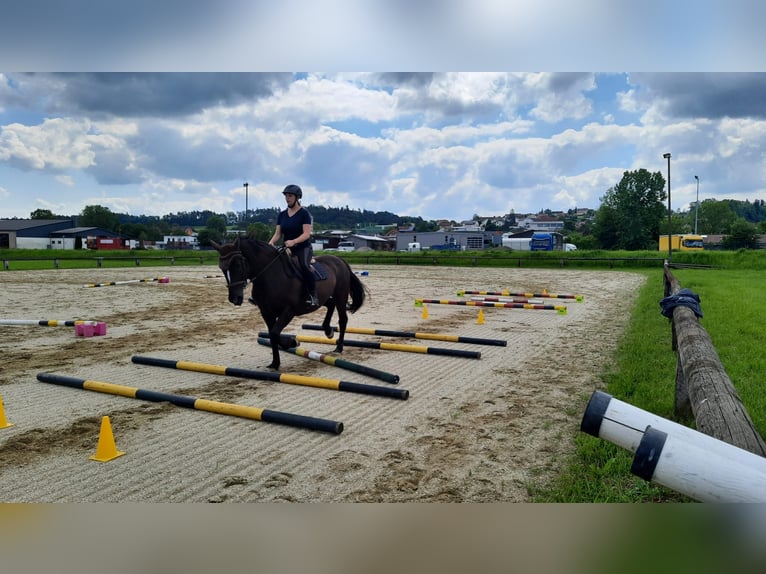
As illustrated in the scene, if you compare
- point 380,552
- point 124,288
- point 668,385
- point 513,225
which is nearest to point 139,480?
point 380,552

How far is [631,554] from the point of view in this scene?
1.94 meters

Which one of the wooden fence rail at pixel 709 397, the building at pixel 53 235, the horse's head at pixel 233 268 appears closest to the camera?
the wooden fence rail at pixel 709 397

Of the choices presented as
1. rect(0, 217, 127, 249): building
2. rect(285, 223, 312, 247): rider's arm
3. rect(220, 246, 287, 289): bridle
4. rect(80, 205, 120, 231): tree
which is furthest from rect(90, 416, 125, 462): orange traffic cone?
rect(80, 205, 120, 231): tree

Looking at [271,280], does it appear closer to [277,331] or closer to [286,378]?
[277,331]

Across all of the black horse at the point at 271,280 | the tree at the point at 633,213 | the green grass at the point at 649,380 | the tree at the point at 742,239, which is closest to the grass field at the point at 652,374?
the green grass at the point at 649,380

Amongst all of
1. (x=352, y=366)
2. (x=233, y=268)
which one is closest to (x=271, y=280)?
(x=233, y=268)

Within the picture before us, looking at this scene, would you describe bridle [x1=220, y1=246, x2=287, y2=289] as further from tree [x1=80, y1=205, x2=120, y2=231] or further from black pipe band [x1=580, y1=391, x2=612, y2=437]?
tree [x1=80, y1=205, x2=120, y2=231]

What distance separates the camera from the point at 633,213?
47.7 m

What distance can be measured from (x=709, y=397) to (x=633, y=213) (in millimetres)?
50087

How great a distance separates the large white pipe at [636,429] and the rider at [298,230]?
15.8 feet

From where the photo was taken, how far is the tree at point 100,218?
43688mm

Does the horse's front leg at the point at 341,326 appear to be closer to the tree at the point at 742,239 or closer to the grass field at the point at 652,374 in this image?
the grass field at the point at 652,374

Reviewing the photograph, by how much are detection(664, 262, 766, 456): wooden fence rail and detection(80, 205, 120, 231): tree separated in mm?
47699

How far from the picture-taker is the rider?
6266 millimetres
